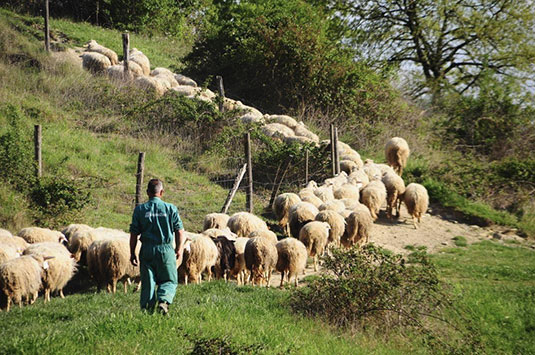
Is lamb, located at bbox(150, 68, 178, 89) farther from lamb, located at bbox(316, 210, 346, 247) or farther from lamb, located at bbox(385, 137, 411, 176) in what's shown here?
lamb, located at bbox(316, 210, 346, 247)

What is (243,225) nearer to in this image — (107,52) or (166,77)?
(166,77)

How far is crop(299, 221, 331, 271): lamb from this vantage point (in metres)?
12.3

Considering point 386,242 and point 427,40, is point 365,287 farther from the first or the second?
point 427,40

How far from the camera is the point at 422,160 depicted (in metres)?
21.7

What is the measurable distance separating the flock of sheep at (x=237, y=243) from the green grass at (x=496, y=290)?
2.26 meters

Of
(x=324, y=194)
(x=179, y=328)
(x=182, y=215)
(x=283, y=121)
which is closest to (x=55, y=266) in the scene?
(x=179, y=328)

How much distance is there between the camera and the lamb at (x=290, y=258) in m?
10.9

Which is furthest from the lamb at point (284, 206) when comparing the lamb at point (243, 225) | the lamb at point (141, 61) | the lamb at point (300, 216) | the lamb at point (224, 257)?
the lamb at point (141, 61)

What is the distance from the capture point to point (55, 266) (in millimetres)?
9609

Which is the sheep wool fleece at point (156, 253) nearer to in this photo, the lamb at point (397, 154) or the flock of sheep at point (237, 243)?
the flock of sheep at point (237, 243)

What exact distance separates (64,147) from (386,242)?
9.52m

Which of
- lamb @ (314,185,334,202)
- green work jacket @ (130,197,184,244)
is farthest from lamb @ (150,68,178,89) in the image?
green work jacket @ (130,197,184,244)

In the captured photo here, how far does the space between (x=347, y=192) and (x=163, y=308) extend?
965 centimetres

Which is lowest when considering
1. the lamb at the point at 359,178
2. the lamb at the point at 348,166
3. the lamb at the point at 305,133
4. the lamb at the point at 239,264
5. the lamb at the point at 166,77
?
the lamb at the point at 239,264
